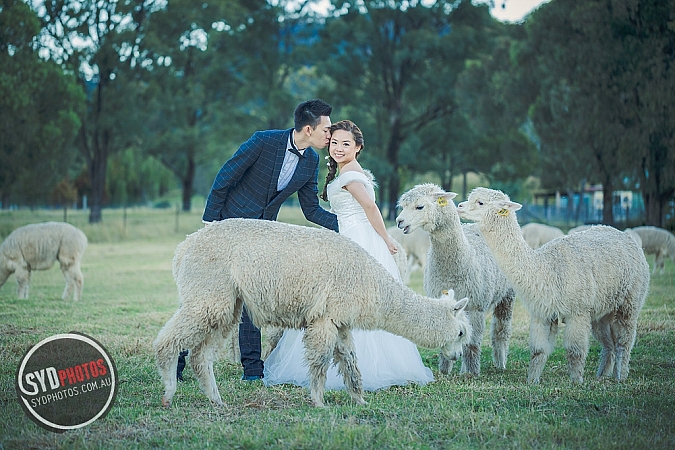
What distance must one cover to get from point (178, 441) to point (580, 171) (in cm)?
2311

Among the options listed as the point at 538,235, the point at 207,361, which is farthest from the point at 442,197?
the point at 538,235

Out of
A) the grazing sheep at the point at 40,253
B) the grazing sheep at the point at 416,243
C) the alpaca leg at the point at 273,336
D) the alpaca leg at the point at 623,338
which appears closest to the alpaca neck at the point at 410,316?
the alpaca leg at the point at 273,336

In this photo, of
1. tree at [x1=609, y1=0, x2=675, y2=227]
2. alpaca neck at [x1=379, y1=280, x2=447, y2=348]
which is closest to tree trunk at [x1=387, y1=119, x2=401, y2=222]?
tree at [x1=609, y1=0, x2=675, y2=227]

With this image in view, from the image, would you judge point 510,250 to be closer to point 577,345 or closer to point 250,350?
point 577,345

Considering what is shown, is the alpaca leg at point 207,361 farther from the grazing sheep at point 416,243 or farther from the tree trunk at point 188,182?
the tree trunk at point 188,182

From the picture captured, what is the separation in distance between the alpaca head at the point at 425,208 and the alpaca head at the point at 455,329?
98 centimetres

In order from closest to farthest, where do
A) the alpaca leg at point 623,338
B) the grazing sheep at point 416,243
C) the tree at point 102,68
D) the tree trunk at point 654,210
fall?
the alpaca leg at point 623,338
the grazing sheep at point 416,243
the tree trunk at point 654,210
the tree at point 102,68

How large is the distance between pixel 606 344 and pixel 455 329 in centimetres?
222

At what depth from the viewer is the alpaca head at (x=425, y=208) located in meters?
6.10

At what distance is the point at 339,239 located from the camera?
5.09m

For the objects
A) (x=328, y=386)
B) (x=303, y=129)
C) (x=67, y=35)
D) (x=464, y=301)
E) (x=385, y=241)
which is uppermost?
(x=67, y=35)

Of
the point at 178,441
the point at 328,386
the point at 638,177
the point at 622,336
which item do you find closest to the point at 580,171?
the point at 638,177

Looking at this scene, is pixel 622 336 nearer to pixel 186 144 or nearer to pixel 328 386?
pixel 328 386

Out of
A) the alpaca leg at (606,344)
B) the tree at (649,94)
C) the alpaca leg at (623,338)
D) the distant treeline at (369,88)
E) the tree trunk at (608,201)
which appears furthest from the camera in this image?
the tree trunk at (608,201)
